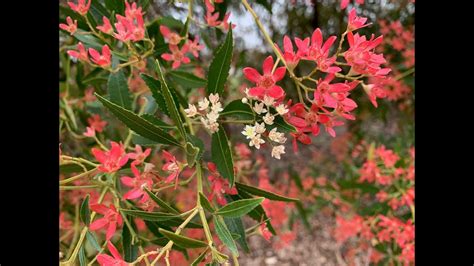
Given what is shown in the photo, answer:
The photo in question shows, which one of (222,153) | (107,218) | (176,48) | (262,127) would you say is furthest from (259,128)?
(176,48)

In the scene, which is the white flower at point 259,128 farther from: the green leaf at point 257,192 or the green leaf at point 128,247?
the green leaf at point 128,247

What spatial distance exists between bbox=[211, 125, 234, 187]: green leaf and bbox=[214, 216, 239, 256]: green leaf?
0.27 feet

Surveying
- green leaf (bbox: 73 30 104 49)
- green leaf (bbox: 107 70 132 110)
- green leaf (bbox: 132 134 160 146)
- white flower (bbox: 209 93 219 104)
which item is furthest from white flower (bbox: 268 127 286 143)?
green leaf (bbox: 73 30 104 49)

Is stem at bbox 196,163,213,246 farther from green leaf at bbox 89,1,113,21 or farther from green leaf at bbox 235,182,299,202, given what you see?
green leaf at bbox 89,1,113,21

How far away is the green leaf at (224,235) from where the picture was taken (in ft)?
2.47

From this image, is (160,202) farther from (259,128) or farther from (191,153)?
(259,128)

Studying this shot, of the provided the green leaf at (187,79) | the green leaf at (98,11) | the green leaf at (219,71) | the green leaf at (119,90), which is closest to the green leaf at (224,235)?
the green leaf at (219,71)

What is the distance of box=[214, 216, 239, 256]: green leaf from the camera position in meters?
0.75

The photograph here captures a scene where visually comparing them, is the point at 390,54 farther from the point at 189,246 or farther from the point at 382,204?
the point at 189,246

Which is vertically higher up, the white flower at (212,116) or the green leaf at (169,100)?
the white flower at (212,116)

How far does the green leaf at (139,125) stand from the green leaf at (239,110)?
106 millimetres
